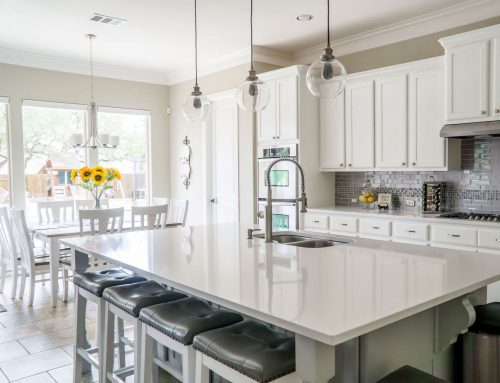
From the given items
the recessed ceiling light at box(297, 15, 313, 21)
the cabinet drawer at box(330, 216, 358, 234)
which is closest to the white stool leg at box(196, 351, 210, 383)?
the cabinet drawer at box(330, 216, 358, 234)

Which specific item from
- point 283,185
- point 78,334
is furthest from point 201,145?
point 78,334

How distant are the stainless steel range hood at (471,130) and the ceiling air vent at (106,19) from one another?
3.25 metres

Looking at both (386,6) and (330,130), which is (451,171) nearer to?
(330,130)

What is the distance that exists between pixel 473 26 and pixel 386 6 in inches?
31.6

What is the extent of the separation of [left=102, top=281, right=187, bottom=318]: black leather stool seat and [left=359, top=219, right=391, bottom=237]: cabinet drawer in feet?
8.11

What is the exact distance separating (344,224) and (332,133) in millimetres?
1091

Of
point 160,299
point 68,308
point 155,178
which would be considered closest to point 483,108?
point 160,299

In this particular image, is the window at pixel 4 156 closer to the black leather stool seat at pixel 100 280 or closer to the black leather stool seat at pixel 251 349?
the black leather stool seat at pixel 100 280

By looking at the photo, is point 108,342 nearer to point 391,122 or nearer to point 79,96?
point 391,122

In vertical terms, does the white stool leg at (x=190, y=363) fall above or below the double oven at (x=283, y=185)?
below

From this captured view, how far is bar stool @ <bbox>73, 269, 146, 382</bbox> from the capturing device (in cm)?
245

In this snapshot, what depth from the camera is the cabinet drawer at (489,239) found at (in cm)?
342

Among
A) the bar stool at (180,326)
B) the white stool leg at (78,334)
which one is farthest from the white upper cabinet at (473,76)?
the white stool leg at (78,334)

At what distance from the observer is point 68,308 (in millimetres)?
4195
